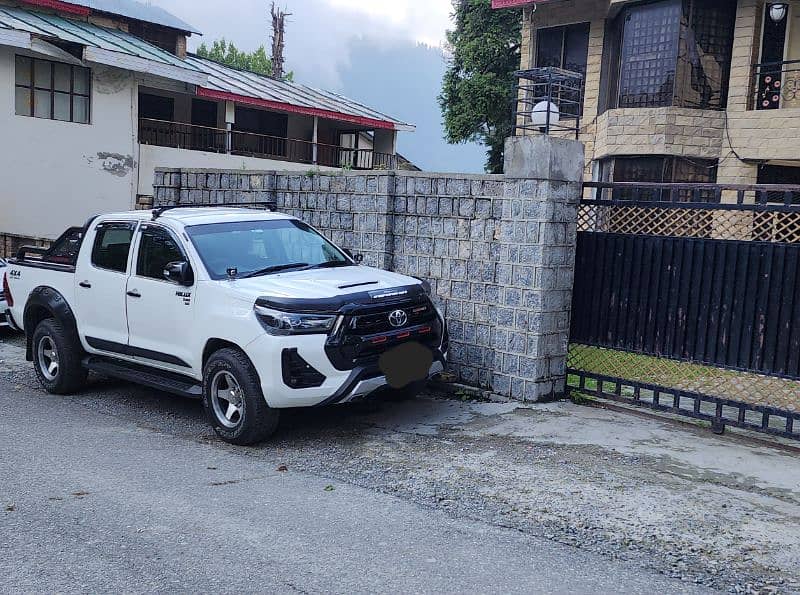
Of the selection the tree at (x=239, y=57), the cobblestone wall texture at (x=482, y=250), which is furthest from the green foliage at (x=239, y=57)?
the cobblestone wall texture at (x=482, y=250)

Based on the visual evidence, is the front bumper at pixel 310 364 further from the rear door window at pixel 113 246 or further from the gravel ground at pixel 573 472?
the rear door window at pixel 113 246

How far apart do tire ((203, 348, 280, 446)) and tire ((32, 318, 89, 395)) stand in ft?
7.33

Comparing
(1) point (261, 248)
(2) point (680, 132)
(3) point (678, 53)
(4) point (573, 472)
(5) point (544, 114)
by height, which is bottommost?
(4) point (573, 472)

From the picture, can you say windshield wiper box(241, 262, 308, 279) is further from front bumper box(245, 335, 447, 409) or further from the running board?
the running board

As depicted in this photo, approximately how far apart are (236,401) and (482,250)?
9.69 ft

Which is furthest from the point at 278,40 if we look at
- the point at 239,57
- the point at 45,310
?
the point at 45,310

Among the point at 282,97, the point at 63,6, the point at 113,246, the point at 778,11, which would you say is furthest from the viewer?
the point at 282,97

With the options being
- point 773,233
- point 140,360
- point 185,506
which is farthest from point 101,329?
point 773,233

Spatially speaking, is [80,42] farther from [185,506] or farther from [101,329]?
[185,506]

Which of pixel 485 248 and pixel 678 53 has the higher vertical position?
pixel 678 53

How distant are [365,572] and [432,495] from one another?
50.2 inches

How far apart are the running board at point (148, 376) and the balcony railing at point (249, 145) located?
48.1 feet

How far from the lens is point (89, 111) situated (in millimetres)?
19203

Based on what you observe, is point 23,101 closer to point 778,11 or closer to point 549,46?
point 549,46
